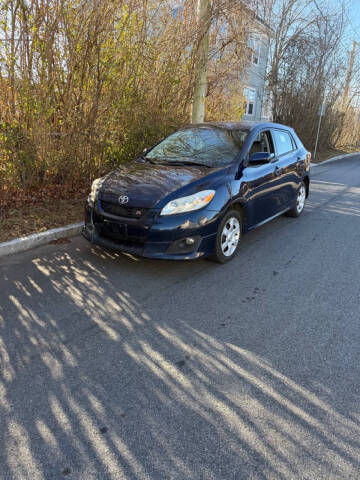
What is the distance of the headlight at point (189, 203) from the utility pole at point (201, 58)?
5418mm

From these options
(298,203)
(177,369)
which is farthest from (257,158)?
(177,369)

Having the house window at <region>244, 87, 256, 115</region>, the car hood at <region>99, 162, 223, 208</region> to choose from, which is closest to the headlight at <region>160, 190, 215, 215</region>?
the car hood at <region>99, 162, 223, 208</region>

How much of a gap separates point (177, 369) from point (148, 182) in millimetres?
2357

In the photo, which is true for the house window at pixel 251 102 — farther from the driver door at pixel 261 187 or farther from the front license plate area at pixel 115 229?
the front license plate area at pixel 115 229

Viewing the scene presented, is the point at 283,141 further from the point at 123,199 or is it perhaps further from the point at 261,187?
the point at 123,199

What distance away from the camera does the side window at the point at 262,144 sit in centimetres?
507

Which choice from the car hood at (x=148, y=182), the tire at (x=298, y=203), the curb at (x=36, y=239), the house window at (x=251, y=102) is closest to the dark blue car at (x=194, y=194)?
the car hood at (x=148, y=182)

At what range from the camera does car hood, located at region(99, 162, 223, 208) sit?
160 inches

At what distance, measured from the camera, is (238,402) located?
2.36 meters

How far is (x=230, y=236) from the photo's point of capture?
14.8 feet

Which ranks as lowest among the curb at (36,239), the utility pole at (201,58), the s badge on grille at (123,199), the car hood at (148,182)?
the curb at (36,239)

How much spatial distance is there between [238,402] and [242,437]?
0.90ft

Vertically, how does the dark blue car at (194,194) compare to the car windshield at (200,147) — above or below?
below

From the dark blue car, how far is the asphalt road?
382mm
